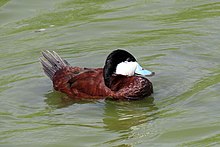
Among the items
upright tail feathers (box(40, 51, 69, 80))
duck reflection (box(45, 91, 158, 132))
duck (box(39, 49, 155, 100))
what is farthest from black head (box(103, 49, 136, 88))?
upright tail feathers (box(40, 51, 69, 80))

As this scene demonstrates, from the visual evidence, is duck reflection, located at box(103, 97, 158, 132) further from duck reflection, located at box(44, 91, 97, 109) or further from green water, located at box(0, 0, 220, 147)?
duck reflection, located at box(44, 91, 97, 109)

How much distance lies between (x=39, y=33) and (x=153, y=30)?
58.3 inches

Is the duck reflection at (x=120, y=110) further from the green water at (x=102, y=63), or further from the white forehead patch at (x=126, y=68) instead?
the white forehead patch at (x=126, y=68)

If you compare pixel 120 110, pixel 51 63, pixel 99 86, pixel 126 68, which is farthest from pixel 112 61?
pixel 51 63

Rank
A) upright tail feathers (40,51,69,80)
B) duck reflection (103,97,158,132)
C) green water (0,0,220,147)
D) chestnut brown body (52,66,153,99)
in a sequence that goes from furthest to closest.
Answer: upright tail feathers (40,51,69,80) → chestnut brown body (52,66,153,99) → duck reflection (103,97,158,132) → green water (0,0,220,147)

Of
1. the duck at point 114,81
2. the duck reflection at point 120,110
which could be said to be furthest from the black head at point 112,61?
the duck reflection at point 120,110

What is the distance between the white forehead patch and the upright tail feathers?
866mm

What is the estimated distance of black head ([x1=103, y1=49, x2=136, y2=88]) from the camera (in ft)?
25.4

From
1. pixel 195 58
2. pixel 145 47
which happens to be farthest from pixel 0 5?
pixel 195 58

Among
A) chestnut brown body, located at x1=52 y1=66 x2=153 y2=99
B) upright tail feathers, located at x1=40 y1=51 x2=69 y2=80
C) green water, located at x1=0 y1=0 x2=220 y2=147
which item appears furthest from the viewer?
upright tail feathers, located at x1=40 y1=51 x2=69 y2=80

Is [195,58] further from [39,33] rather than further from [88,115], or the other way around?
[39,33]

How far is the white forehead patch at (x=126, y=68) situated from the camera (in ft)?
25.5

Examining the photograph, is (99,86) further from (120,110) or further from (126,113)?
(126,113)

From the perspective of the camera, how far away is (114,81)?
7828 millimetres
